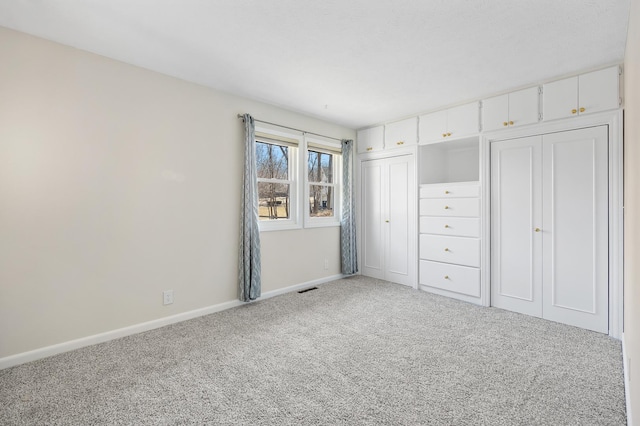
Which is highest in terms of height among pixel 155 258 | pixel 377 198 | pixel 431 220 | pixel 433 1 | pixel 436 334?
pixel 433 1

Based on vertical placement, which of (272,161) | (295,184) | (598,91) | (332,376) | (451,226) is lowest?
(332,376)

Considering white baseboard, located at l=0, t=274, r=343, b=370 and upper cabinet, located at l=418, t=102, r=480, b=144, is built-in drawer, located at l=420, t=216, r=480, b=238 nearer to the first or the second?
upper cabinet, located at l=418, t=102, r=480, b=144

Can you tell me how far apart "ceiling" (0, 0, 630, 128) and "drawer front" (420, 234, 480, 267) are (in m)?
1.77

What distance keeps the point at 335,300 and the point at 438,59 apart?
278 centimetres

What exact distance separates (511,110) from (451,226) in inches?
57.5

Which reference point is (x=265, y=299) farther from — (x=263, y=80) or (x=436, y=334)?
(x=263, y=80)

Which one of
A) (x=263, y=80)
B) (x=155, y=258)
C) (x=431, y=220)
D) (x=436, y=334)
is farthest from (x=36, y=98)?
(x=431, y=220)

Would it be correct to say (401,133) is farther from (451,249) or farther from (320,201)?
(451,249)

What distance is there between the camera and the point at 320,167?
4.65 m

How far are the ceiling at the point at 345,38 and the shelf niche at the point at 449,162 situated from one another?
103 centimetres

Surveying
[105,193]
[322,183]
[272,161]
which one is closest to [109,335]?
[105,193]

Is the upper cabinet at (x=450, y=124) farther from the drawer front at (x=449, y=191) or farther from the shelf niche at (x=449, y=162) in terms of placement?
the drawer front at (x=449, y=191)

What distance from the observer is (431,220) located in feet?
13.4

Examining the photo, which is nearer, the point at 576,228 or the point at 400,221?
the point at 576,228
